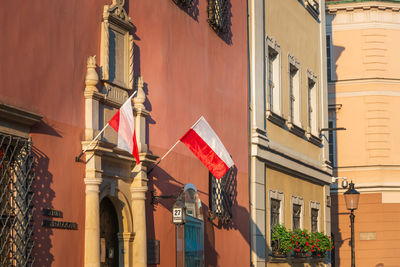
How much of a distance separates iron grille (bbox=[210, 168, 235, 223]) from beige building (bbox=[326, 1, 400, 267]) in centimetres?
1419

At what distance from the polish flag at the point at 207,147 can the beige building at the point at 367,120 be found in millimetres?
17706

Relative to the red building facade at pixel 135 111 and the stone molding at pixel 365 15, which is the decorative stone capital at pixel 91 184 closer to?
the red building facade at pixel 135 111

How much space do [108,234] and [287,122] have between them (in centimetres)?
998

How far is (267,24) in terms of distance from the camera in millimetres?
21141

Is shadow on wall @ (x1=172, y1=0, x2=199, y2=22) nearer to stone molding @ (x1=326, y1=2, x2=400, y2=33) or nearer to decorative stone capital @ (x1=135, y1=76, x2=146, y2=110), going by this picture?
decorative stone capital @ (x1=135, y1=76, x2=146, y2=110)

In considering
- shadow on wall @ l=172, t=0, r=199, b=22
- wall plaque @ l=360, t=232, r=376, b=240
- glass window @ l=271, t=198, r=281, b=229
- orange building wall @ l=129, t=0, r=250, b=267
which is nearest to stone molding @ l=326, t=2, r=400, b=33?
wall plaque @ l=360, t=232, r=376, b=240

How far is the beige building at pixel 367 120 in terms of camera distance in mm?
31156

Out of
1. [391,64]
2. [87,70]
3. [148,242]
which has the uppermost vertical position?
[391,64]

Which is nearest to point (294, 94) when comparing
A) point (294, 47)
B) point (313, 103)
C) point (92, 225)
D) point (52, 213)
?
point (294, 47)

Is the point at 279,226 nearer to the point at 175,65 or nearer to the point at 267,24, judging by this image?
the point at 267,24

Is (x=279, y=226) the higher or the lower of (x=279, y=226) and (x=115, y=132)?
the lower

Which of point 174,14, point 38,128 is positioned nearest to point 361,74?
point 174,14

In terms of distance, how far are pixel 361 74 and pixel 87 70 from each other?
2120cm

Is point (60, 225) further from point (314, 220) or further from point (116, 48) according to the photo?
point (314, 220)
